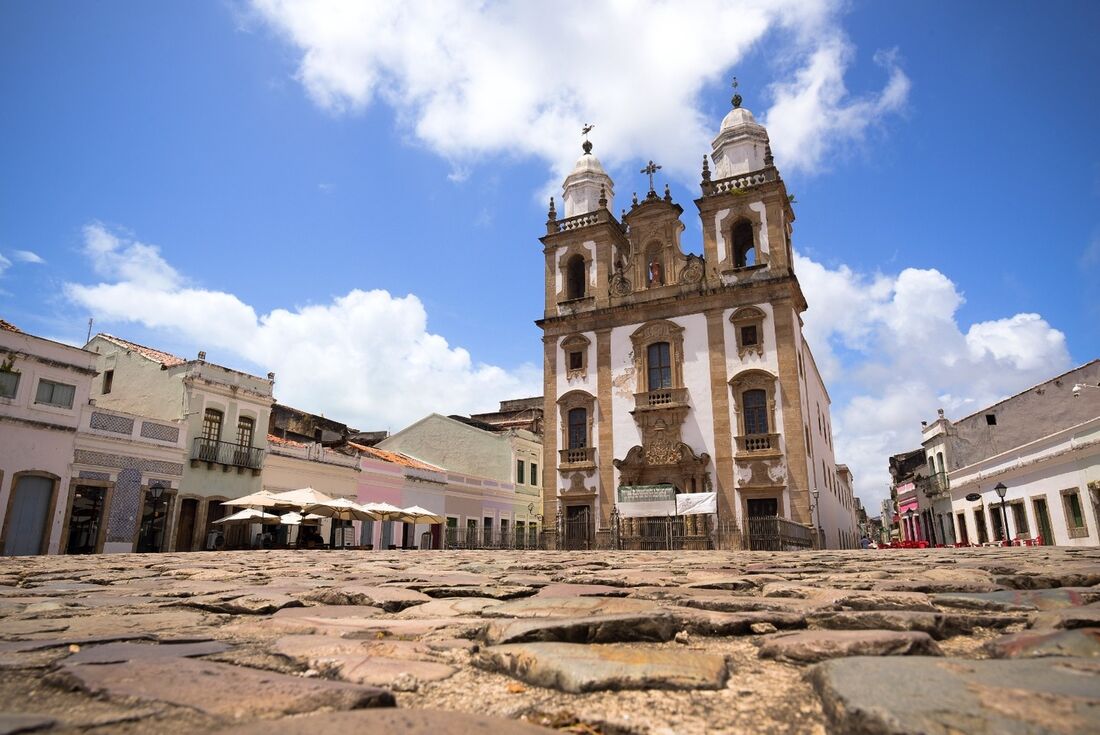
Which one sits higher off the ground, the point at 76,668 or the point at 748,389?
the point at 748,389

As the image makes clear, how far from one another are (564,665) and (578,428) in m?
23.7

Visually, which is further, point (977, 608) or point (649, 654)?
point (977, 608)

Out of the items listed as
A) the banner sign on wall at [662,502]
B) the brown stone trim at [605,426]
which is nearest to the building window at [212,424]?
the brown stone trim at [605,426]

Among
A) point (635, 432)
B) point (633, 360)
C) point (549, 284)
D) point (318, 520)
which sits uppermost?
point (549, 284)

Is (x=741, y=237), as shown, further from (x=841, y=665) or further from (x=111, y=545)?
(x=841, y=665)

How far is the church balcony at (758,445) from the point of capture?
22562mm

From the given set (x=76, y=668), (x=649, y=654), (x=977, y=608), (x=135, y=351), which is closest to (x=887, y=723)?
(x=649, y=654)

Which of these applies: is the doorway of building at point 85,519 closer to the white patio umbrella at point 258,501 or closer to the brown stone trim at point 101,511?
the brown stone trim at point 101,511

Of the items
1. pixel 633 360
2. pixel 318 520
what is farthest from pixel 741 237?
pixel 318 520

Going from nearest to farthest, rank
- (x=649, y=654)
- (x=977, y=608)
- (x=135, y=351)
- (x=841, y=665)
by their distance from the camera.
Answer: (x=841, y=665) < (x=649, y=654) < (x=977, y=608) < (x=135, y=351)

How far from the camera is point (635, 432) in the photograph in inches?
971

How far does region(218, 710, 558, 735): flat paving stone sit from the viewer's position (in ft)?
5.02

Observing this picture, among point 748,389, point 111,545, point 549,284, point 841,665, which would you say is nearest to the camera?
point 841,665

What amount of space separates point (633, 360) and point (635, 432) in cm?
270
